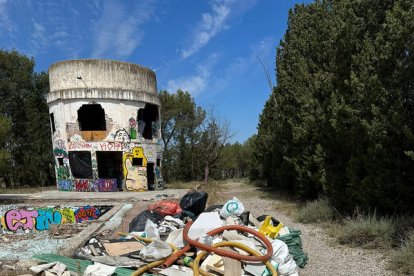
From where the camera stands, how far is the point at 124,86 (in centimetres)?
2544

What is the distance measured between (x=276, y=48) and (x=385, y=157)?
13.9 m

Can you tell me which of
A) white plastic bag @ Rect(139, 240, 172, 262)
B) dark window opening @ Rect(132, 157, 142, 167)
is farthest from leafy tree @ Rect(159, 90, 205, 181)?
white plastic bag @ Rect(139, 240, 172, 262)

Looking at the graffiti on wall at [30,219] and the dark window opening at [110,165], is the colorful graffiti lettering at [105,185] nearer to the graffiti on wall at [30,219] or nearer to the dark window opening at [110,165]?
the dark window opening at [110,165]

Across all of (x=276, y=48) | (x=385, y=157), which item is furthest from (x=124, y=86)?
(x=385, y=157)

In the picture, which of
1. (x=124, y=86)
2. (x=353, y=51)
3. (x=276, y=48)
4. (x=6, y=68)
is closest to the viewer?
(x=353, y=51)

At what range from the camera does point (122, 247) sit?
6824mm

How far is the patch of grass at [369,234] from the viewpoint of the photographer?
7.74 m

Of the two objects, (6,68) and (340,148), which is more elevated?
(6,68)

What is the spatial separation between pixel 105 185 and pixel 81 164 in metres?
2.25

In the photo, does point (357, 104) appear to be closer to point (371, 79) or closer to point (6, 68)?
point (371, 79)

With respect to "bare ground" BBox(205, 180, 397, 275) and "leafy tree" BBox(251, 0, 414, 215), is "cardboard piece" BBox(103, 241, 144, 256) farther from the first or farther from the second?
"leafy tree" BBox(251, 0, 414, 215)

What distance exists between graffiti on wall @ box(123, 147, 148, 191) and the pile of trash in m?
17.5

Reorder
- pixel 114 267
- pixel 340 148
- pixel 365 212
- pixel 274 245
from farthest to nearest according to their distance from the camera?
1. pixel 340 148
2. pixel 365 212
3. pixel 274 245
4. pixel 114 267

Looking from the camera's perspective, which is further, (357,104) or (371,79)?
(357,104)
